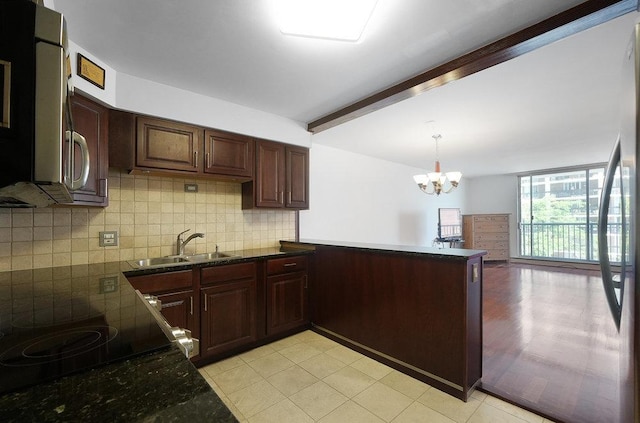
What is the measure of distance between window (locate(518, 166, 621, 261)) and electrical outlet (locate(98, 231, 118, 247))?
847 centimetres

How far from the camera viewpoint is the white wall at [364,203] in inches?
164

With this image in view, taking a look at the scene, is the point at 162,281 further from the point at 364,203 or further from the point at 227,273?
the point at 364,203

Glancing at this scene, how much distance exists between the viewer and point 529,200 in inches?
284

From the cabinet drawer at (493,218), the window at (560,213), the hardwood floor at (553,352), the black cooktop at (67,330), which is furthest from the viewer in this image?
the cabinet drawer at (493,218)

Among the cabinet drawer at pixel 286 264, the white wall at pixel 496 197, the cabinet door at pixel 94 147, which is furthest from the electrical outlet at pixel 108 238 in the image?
the white wall at pixel 496 197

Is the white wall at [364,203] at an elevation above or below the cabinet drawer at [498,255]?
above

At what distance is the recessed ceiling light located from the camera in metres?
1.51

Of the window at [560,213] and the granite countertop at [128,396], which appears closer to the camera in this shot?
Result: the granite countertop at [128,396]

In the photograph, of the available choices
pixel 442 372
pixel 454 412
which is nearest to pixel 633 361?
pixel 454 412

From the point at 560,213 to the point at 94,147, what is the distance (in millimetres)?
8668

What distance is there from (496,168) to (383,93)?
5.30m

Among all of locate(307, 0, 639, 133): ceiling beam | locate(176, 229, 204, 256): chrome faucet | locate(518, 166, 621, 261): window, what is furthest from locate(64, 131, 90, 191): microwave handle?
locate(518, 166, 621, 261): window

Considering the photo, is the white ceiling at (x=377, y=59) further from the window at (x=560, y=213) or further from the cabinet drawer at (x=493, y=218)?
the cabinet drawer at (x=493, y=218)

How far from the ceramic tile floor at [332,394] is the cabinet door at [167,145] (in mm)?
1710
